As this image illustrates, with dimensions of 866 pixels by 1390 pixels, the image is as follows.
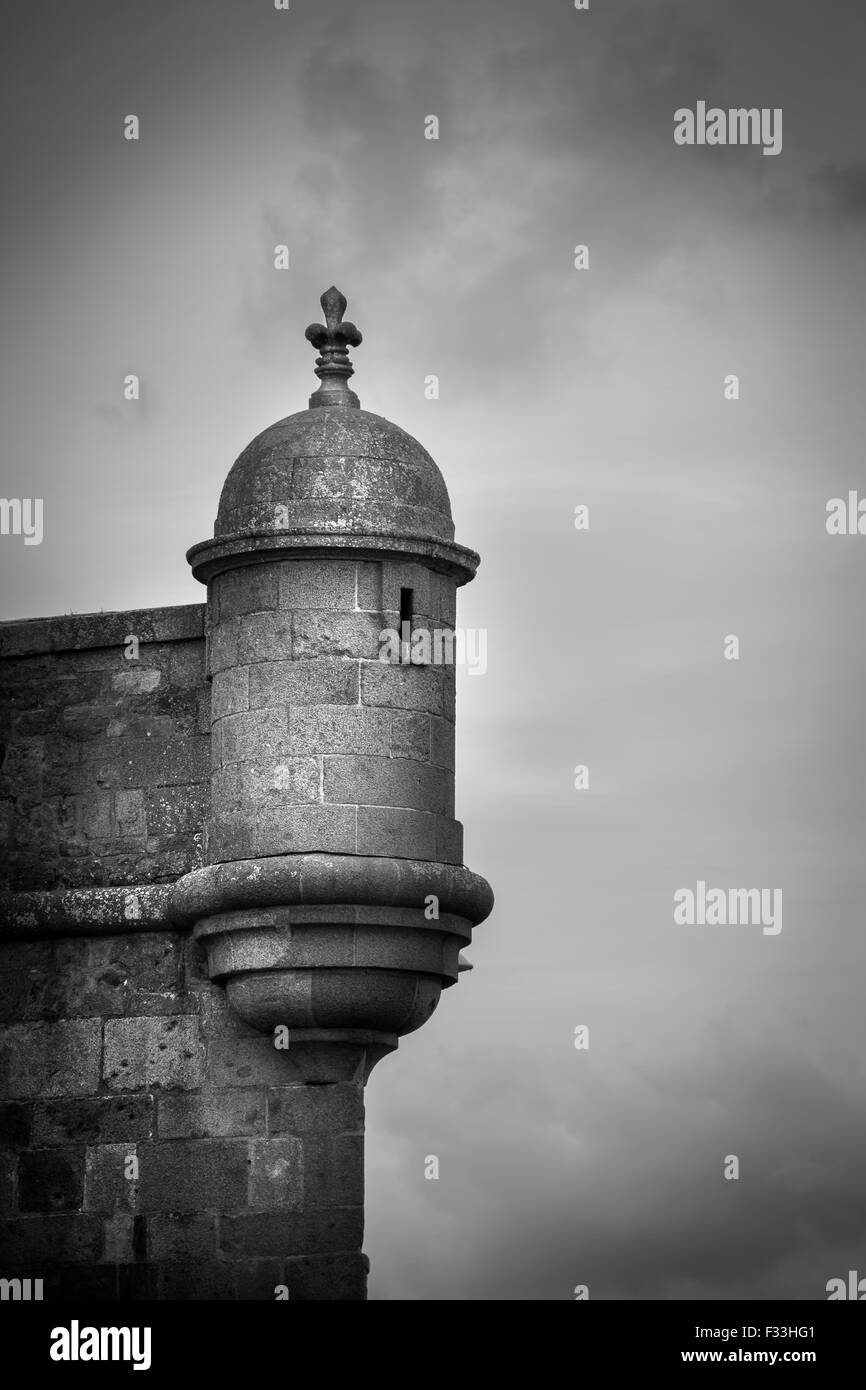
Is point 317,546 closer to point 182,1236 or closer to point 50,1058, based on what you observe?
point 50,1058

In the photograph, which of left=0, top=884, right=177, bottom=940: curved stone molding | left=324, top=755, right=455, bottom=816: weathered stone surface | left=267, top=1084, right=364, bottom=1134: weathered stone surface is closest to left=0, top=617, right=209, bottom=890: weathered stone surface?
left=0, top=884, right=177, bottom=940: curved stone molding

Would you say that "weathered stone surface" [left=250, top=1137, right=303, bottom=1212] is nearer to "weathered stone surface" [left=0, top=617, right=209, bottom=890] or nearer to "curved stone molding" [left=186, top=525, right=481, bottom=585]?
"weathered stone surface" [left=0, top=617, right=209, bottom=890]

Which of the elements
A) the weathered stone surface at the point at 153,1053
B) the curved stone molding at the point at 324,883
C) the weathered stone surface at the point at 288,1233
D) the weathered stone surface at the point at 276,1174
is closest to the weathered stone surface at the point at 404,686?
the curved stone molding at the point at 324,883

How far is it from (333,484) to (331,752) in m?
1.62

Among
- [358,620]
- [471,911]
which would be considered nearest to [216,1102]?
[471,911]

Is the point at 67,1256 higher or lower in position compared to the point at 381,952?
lower

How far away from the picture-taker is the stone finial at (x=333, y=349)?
18.2 meters
